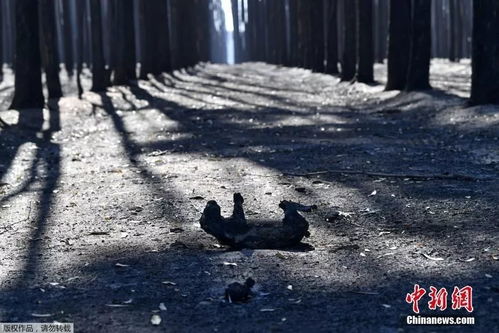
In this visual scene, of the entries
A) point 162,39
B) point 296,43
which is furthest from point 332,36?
point 296,43

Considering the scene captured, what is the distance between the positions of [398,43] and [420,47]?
2061 mm

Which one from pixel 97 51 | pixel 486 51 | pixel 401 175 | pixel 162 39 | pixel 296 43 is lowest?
pixel 296 43

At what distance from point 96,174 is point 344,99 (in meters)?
12.0

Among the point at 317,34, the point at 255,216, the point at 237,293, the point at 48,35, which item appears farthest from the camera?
the point at 317,34

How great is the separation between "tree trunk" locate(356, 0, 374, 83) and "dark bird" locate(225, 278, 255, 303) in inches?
762

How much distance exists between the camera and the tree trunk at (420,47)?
59.8ft

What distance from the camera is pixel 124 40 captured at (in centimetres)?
2795

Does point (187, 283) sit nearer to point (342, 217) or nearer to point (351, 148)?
point (342, 217)

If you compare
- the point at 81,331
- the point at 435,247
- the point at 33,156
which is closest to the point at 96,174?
the point at 33,156

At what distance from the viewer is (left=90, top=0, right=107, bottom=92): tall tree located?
25.1 m

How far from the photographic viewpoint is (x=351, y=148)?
11.3 meters

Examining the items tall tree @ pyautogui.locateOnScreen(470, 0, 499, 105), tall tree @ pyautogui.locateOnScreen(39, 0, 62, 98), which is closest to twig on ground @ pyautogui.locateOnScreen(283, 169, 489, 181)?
tall tree @ pyautogui.locateOnScreen(470, 0, 499, 105)

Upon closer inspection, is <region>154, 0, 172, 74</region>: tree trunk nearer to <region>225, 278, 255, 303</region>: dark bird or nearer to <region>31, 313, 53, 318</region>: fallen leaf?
<region>225, 278, 255, 303</region>: dark bird

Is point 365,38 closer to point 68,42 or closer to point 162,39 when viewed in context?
point 162,39
